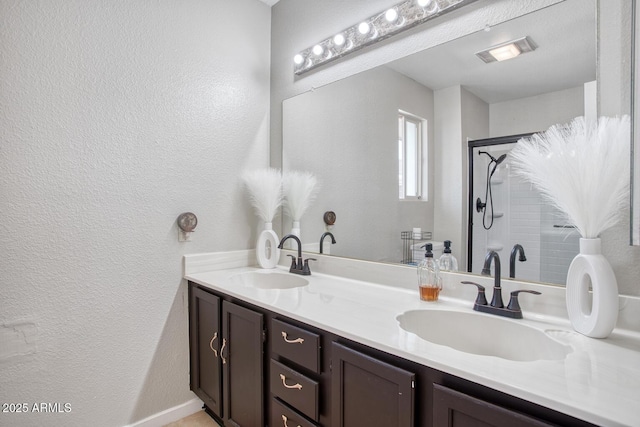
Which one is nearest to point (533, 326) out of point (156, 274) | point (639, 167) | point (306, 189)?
point (639, 167)

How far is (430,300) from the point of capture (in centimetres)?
136

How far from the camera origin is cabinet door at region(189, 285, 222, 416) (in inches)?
68.6

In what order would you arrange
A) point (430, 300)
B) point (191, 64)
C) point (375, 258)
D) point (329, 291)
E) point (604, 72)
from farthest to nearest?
1. point (191, 64)
2. point (375, 258)
3. point (329, 291)
4. point (430, 300)
5. point (604, 72)

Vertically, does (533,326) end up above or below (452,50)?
below

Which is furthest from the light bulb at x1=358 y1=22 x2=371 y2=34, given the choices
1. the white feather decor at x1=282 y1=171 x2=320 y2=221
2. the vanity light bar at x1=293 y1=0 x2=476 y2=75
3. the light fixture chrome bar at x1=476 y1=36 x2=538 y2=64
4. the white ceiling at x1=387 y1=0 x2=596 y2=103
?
the white feather decor at x1=282 y1=171 x2=320 y2=221

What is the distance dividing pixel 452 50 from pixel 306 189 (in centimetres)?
113

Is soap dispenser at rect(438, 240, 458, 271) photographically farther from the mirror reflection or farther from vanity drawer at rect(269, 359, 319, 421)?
vanity drawer at rect(269, 359, 319, 421)

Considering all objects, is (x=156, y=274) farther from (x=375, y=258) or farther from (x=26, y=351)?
(x=375, y=258)

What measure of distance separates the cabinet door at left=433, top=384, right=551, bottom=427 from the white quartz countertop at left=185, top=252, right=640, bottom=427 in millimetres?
46

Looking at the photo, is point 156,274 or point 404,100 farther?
point 156,274

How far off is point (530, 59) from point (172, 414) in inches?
99.8

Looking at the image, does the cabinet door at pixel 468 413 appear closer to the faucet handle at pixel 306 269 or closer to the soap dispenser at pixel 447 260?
the soap dispenser at pixel 447 260

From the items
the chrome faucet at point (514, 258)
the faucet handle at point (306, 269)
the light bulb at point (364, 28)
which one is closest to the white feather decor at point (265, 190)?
the faucet handle at point (306, 269)

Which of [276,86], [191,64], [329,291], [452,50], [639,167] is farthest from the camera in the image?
[276,86]
